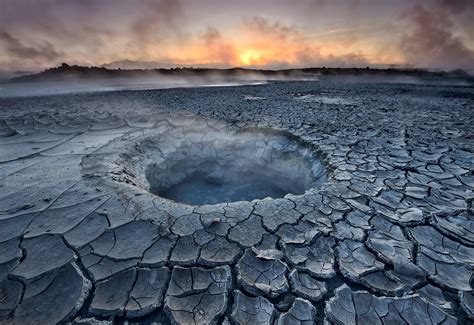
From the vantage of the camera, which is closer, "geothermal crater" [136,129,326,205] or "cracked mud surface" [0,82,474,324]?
"cracked mud surface" [0,82,474,324]

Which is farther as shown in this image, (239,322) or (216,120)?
(216,120)

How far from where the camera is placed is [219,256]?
1.49 m

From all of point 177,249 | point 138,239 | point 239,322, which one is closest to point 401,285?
point 239,322

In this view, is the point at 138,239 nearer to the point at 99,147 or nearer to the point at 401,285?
the point at 401,285

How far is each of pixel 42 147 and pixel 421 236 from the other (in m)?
4.59

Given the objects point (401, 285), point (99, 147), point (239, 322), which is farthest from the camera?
point (99, 147)

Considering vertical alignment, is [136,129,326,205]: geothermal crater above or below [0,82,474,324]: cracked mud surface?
Result: below

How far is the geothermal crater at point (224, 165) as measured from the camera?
3.56 metres

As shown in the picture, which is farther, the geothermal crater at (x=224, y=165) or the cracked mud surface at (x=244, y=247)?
the geothermal crater at (x=224, y=165)

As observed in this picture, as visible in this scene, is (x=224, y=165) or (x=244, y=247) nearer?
(x=244, y=247)

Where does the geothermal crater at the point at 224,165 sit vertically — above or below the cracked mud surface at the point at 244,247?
below

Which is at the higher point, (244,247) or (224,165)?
(244,247)

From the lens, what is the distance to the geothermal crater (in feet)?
11.7

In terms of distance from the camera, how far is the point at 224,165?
13.0 feet
